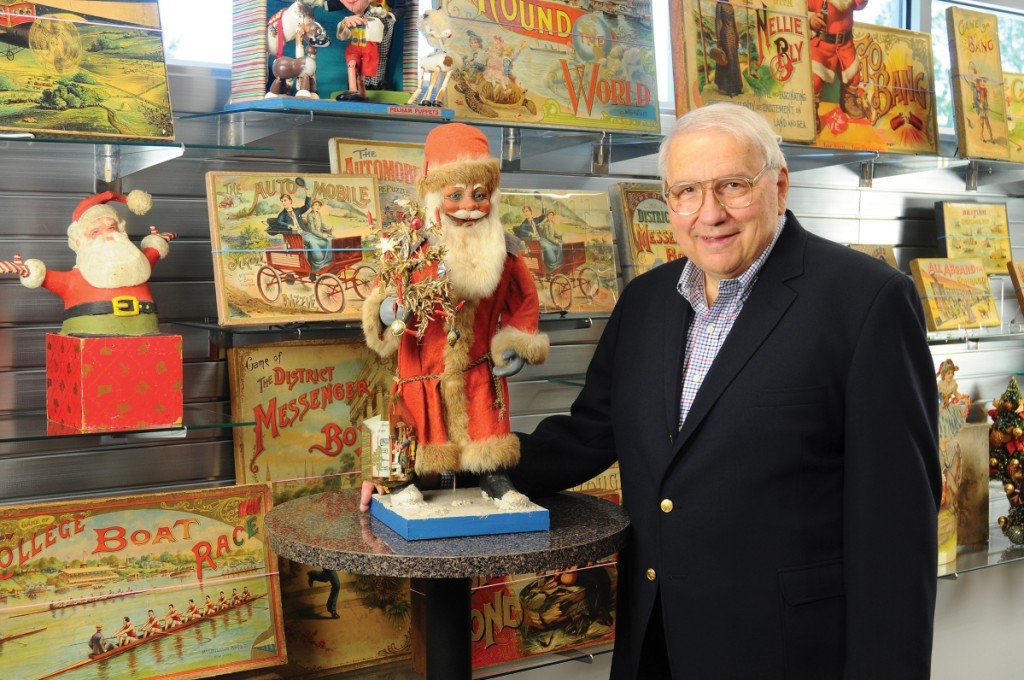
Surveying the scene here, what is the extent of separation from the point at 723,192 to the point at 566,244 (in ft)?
3.03

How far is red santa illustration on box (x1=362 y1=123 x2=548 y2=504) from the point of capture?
1722 millimetres

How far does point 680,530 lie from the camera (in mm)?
1710

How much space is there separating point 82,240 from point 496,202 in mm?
795

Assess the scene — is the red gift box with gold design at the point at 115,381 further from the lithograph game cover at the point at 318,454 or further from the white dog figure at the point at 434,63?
the white dog figure at the point at 434,63

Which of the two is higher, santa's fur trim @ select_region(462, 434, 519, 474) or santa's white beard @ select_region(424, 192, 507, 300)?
santa's white beard @ select_region(424, 192, 507, 300)

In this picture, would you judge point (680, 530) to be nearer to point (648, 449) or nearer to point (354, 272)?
point (648, 449)

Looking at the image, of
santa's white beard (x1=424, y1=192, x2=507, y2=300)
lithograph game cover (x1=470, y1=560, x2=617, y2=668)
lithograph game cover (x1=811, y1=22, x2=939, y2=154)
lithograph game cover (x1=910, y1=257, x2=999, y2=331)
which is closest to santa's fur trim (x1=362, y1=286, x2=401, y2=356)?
santa's white beard (x1=424, y1=192, x2=507, y2=300)

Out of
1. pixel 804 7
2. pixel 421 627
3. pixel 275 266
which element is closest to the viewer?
pixel 275 266

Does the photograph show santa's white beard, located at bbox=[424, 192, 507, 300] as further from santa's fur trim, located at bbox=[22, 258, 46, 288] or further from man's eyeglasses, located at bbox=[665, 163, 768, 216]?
santa's fur trim, located at bbox=[22, 258, 46, 288]

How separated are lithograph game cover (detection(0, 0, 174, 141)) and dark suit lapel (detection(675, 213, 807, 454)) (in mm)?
1113

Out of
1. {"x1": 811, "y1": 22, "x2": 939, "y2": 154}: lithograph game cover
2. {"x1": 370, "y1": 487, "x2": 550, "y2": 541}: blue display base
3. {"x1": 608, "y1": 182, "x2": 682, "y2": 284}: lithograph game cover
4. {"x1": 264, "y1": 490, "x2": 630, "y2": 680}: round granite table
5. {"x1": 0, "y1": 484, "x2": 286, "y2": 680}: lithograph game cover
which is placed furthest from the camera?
{"x1": 811, "y1": 22, "x2": 939, "y2": 154}: lithograph game cover

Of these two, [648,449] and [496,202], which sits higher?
[496,202]

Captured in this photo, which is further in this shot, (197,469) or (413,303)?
(197,469)

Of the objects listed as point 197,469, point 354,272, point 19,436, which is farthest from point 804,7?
point 19,436
